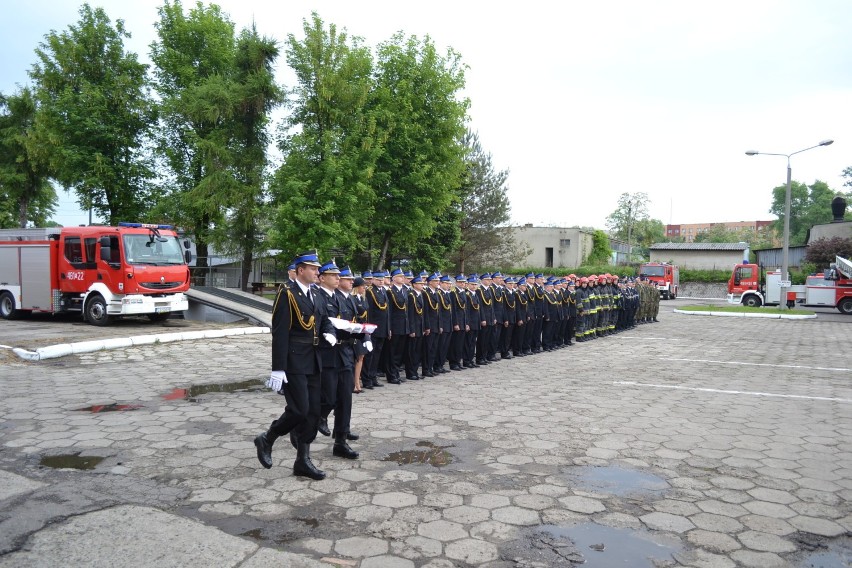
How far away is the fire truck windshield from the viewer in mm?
16484

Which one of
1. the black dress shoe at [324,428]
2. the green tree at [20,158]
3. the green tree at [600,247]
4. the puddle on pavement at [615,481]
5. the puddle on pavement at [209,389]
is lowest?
the puddle on pavement at [615,481]

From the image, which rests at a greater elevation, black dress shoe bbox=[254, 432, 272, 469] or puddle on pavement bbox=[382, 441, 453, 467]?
black dress shoe bbox=[254, 432, 272, 469]

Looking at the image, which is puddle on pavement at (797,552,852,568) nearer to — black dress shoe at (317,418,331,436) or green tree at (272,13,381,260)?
black dress shoe at (317,418,331,436)

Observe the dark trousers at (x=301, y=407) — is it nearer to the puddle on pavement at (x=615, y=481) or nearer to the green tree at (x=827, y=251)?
the puddle on pavement at (x=615, y=481)

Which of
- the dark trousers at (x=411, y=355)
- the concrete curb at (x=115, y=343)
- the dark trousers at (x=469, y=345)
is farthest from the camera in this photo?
the dark trousers at (x=469, y=345)

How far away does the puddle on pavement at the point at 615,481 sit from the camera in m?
4.89

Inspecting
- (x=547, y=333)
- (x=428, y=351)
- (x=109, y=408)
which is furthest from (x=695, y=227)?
(x=109, y=408)

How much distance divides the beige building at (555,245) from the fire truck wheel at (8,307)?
44.9 meters

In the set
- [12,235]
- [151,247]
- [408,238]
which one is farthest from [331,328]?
[408,238]

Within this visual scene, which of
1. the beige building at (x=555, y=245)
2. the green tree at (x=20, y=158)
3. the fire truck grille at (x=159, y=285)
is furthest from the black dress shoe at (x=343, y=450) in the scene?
the beige building at (x=555, y=245)

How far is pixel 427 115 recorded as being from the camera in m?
27.6

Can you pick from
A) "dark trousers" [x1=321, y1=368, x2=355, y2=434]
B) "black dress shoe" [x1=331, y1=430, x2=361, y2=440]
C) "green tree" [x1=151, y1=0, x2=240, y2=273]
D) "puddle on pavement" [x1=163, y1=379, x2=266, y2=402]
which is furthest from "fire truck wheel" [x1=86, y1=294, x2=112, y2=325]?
"dark trousers" [x1=321, y1=368, x2=355, y2=434]

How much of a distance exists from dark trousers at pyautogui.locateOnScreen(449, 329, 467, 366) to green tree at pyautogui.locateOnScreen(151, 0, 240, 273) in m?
16.5

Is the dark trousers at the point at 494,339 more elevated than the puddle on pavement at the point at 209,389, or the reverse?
the dark trousers at the point at 494,339
